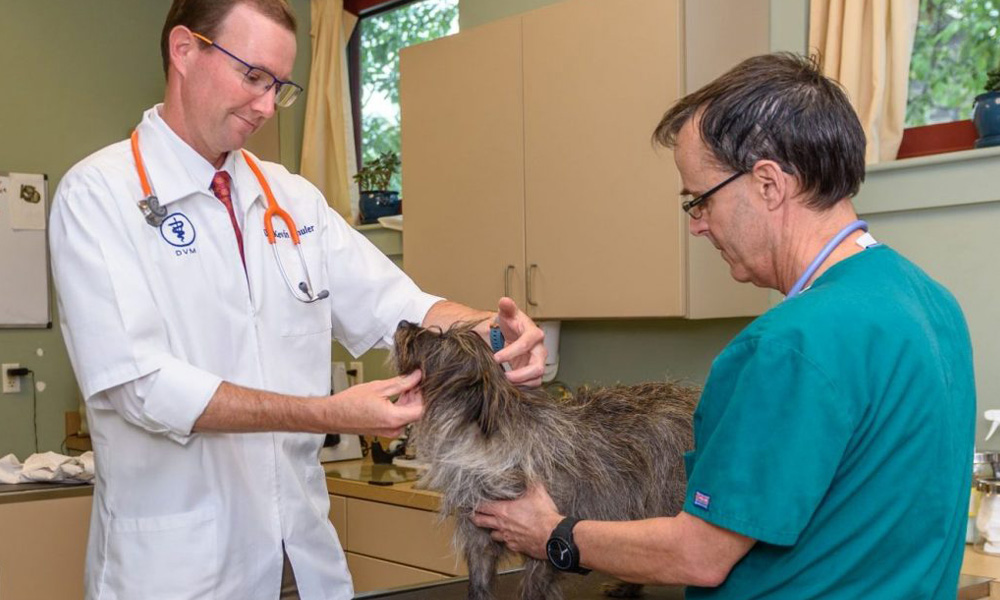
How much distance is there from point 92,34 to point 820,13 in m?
3.81

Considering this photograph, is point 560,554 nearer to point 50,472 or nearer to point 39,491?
point 39,491

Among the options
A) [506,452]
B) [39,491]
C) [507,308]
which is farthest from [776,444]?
[39,491]

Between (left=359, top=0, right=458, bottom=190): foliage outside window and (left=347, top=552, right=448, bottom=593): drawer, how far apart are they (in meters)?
1.99

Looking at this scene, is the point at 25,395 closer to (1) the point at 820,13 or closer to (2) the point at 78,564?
(2) the point at 78,564

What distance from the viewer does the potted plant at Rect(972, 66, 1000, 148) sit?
2740 mm

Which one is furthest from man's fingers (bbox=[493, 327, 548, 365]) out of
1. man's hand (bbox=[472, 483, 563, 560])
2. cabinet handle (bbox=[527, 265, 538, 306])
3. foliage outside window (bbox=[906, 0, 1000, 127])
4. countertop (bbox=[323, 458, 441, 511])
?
foliage outside window (bbox=[906, 0, 1000, 127])

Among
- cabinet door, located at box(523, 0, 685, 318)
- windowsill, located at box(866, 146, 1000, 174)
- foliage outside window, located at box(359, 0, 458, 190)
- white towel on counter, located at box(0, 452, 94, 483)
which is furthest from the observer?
foliage outside window, located at box(359, 0, 458, 190)

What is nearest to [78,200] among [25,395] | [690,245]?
[690,245]

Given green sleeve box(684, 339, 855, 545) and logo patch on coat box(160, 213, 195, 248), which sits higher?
logo patch on coat box(160, 213, 195, 248)

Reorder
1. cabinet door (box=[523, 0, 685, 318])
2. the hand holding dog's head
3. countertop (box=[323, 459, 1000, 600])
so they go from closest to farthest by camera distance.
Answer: the hand holding dog's head, countertop (box=[323, 459, 1000, 600]), cabinet door (box=[523, 0, 685, 318])

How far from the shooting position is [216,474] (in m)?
1.89

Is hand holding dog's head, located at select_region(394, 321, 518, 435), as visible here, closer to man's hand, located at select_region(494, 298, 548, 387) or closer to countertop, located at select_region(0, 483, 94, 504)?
man's hand, located at select_region(494, 298, 548, 387)

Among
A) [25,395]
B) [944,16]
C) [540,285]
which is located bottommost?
[25,395]

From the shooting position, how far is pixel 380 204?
15.8 ft
